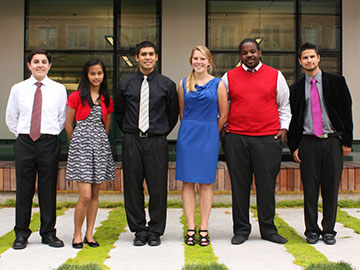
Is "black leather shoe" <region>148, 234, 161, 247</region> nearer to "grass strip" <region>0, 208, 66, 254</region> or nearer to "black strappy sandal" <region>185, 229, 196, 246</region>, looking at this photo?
"black strappy sandal" <region>185, 229, 196, 246</region>

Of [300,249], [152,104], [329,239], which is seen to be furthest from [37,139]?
[329,239]

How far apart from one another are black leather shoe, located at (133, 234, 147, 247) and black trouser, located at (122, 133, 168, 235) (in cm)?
6

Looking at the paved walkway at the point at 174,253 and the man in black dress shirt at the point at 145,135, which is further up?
the man in black dress shirt at the point at 145,135

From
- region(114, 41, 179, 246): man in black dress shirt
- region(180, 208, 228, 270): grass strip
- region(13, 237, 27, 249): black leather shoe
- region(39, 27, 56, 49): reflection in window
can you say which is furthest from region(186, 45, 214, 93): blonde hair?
region(39, 27, 56, 49): reflection in window

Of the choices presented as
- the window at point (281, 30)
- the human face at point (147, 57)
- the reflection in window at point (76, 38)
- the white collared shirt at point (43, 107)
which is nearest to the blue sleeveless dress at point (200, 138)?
the human face at point (147, 57)

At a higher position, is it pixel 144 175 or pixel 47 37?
Answer: pixel 47 37

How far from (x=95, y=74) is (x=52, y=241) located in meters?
1.59

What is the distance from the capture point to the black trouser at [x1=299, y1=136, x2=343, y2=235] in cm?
395

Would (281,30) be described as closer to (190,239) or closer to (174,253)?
(190,239)

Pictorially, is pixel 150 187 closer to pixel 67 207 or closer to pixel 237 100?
pixel 237 100

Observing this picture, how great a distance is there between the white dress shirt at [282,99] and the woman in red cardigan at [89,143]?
4.10 ft

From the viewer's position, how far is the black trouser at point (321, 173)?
3953mm

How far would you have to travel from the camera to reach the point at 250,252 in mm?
3633

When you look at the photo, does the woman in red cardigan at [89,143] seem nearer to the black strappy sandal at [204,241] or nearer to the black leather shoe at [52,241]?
the black leather shoe at [52,241]
